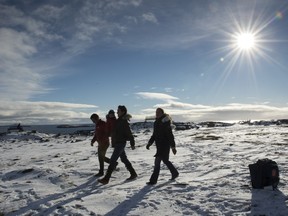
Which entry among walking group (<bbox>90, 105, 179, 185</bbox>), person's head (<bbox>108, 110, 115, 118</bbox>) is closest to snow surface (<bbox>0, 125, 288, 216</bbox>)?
walking group (<bbox>90, 105, 179, 185</bbox>)

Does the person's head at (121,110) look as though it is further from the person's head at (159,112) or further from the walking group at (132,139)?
the person's head at (159,112)

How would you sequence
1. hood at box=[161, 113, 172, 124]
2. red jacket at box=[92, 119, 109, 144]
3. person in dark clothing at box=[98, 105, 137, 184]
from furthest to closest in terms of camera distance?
1. red jacket at box=[92, 119, 109, 144]
2. person in dark clothing at box=[98, 105, 137, 184]
3. hood at box=[161, 113, 172, 124]

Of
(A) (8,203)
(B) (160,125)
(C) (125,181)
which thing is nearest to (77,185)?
(C) (125,181)

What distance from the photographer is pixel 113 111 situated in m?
11.1

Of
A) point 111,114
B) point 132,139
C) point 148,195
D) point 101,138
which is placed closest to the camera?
point 148,195

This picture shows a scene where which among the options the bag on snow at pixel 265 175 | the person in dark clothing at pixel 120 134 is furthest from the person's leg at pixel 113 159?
the bag on snow at pixel 265 175

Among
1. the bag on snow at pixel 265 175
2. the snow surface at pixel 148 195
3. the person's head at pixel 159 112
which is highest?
the person's head at pixel 159 112

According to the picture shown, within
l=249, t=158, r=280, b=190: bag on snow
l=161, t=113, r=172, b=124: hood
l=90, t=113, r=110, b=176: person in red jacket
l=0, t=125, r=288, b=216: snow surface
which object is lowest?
l=0, t=125, r=288, b=216: snow surface

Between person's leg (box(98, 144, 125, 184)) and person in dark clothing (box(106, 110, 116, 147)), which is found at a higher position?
person in dark clothing (box(106, 110, 116, 147))

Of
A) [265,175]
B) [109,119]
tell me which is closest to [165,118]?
[109,119]

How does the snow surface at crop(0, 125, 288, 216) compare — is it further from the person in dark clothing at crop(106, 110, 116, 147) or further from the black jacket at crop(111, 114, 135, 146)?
the person in dark clothing at crop(106, 110, 116, 147)

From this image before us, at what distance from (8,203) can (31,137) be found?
155 feet

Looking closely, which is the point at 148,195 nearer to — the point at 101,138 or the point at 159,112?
the point at 159,112

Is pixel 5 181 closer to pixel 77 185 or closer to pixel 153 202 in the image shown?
pixel 77 185
